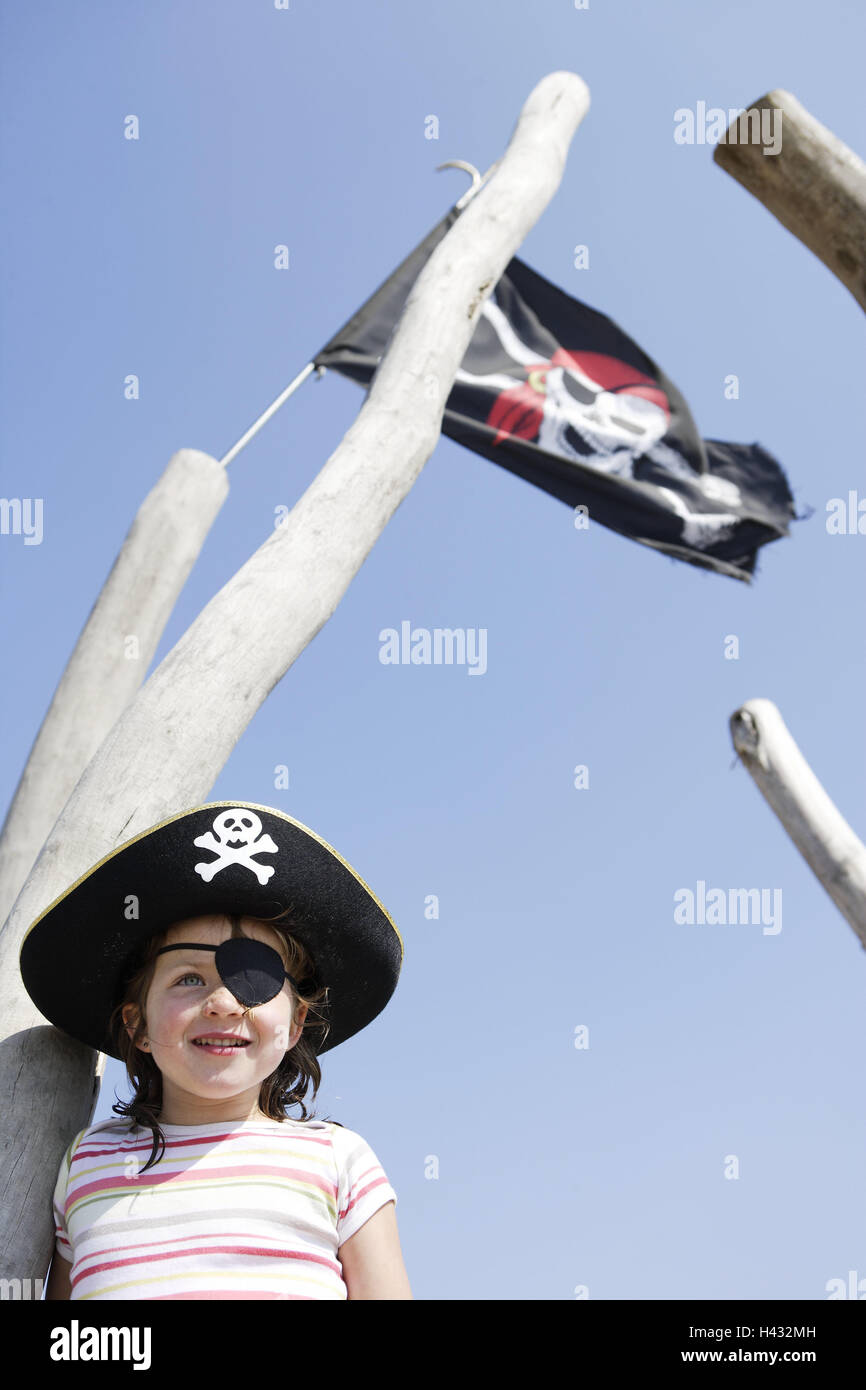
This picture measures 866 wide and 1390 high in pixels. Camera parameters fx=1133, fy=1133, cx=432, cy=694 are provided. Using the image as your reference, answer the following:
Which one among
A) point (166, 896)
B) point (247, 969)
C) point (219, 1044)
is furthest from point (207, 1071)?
point (166, 896)

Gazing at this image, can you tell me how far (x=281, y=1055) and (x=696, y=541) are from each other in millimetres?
4170

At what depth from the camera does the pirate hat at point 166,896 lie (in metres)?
1.80

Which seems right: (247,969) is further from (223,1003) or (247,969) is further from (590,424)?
(590,424)

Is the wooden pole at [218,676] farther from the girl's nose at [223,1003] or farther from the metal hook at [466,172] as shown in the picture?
the metal hook at [466,172]

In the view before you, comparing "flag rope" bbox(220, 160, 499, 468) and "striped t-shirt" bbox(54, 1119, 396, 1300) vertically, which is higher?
"flag rope" bbox(220, 160, 499, 468)

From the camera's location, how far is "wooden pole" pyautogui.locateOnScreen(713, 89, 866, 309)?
1711mm

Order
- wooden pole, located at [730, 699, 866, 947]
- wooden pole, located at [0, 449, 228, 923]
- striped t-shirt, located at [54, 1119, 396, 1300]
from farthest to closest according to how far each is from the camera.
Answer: wooden pole, located at [730, 699, 866, 947], wooden pole, located at [0, 449, 228, 923], striped t-shirt, located at [54, 1119, 396, 1300]

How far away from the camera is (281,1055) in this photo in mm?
1890

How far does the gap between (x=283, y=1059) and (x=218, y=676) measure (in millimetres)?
718

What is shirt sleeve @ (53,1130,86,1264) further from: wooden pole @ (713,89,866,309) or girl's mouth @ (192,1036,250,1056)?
wooden pole @ (713,89,866,309)

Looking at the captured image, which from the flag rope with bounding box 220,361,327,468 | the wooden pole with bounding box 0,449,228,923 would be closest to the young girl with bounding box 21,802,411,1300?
the wooden pole with bounding box 0,449,228,923

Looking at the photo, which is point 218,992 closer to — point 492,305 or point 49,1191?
point 49,1191
